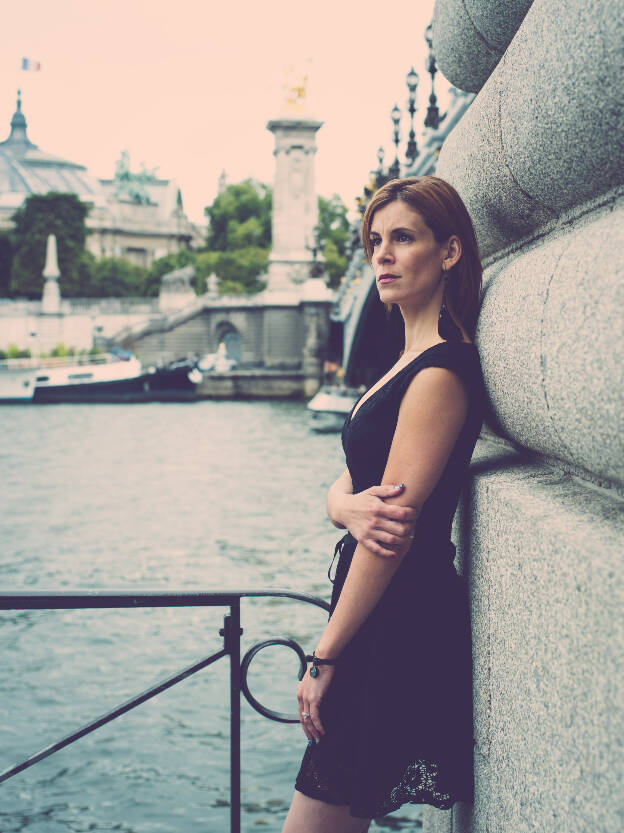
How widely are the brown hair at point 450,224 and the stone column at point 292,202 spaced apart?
134ft

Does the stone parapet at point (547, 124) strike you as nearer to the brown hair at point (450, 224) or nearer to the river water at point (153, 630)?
the brown hair at point (450, 224)

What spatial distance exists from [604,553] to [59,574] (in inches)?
309

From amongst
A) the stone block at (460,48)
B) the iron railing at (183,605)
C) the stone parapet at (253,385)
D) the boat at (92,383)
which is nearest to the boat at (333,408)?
the boat at (92,383)

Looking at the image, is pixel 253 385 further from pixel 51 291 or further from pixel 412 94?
pixel 412 94

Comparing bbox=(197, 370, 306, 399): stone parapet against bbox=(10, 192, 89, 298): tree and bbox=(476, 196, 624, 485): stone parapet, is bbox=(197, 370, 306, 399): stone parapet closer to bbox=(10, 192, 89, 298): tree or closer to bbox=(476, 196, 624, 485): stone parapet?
bbox=(10, 192, 89, 298): tree

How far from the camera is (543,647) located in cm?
104

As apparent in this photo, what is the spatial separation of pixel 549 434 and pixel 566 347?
15cm

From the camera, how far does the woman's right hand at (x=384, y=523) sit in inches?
51.3

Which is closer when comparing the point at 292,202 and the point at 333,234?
the point at 292,202

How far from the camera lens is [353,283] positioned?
810 inches

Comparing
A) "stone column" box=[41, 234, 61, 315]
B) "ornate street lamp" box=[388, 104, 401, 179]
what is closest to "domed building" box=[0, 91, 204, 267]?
"stone column" box=[41, 234, 61, 315]

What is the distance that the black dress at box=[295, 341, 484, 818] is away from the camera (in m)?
1.35

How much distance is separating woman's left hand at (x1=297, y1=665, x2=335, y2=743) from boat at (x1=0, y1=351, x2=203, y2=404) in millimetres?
32671

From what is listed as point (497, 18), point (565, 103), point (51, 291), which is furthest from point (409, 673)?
point (51, 291)
